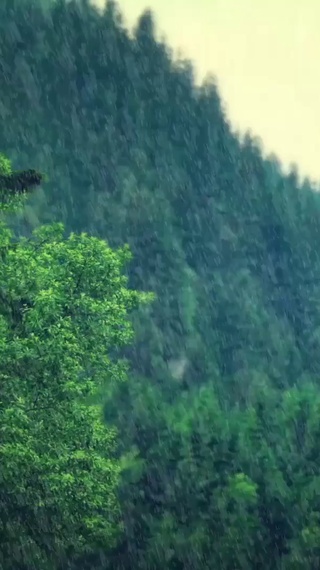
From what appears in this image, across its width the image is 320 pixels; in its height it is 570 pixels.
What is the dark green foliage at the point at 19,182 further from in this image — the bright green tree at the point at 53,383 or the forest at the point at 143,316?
the bright green tree at the point at 53,383

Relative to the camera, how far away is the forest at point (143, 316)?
22031 millimetres

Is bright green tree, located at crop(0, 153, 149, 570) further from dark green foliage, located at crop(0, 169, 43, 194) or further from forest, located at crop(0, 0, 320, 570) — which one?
dark green foliage, located at crop(0, 169, 43, 194)

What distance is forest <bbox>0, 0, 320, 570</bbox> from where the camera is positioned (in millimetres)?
22031

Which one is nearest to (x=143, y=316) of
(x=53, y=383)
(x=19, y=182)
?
(x=53, y=383)

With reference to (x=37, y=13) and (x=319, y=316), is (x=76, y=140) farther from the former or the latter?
(x=319, y=316)

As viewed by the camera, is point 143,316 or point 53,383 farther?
point 143,316

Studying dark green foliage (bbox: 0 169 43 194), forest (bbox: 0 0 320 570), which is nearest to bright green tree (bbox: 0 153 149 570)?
forest (bbox: 0 0 320 570)

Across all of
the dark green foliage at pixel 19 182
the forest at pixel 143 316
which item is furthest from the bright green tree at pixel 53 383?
the dark green foliage at pixel 19 182

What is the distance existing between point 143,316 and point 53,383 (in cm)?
4230

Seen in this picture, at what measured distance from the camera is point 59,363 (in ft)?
70.5

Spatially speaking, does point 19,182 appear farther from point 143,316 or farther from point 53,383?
point 143,316

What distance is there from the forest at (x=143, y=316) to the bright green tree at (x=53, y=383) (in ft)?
0.17

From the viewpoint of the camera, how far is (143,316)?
64062mm

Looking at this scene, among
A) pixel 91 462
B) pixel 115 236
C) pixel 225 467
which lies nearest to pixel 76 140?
pixel 115 236
